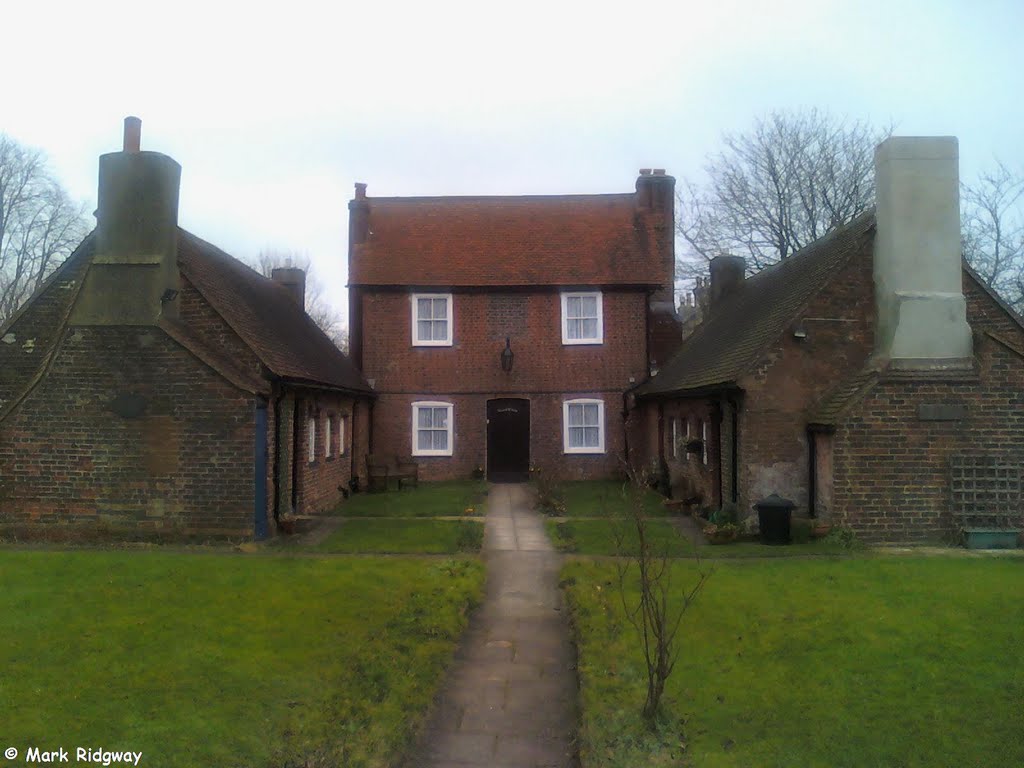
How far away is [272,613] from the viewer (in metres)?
9.50

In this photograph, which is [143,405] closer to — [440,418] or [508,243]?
[440,418]

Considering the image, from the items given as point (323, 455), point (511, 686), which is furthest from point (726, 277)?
point (511, 686)

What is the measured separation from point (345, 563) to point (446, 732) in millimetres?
6207

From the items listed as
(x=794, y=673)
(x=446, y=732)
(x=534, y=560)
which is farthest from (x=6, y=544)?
(x=794, y=673)

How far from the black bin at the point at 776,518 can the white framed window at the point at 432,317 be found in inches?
525

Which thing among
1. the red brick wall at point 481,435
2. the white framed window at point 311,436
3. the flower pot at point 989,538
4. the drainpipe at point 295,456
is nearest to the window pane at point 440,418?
the red brick wall at point 481,435

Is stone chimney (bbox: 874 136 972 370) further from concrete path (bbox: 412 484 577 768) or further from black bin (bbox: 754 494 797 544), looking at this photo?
concrete path (bbox: 412 484 577 768)

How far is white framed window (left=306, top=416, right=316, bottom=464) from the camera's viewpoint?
56.6 ft

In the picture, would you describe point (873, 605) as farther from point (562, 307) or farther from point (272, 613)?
point (562, 307)

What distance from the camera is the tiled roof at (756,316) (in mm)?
15312

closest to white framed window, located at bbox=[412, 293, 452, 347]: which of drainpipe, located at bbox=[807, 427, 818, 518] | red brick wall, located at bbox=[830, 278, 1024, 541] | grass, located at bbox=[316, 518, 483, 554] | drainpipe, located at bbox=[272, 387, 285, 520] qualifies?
grass, located at bbox=[316, 518, 483, 554]

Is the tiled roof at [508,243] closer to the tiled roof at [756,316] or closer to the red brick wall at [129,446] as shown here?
the tiled roof at [756,316]

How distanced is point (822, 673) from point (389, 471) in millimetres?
17419

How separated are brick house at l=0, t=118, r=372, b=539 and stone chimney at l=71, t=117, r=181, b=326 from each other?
0.7 inches
